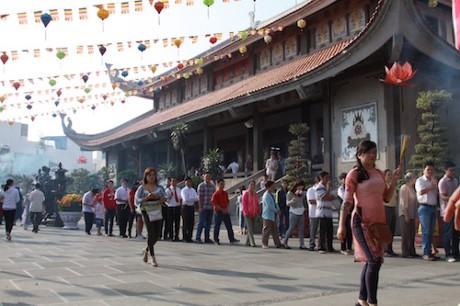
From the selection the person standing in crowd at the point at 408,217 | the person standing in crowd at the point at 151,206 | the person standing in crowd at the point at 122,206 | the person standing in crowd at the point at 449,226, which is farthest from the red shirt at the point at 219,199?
the person standing in crowd at the point at 449,226

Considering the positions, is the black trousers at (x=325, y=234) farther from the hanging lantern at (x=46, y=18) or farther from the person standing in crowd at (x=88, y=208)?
the hanging lantern at (x=46, y=18)

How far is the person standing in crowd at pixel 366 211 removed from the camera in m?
4.00

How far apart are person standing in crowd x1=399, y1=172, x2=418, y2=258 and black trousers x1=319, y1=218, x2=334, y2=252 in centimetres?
139

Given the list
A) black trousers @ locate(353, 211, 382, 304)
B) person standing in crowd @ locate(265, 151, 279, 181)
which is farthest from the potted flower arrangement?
black trousers @ locate(353, 211, 382, 304)

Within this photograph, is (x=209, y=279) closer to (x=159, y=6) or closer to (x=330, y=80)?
(x=159, y=6)

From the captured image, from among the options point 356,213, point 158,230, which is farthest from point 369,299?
point 158,230

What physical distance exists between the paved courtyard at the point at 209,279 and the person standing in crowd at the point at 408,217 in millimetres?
458

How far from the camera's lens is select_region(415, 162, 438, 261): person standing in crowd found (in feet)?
26.2

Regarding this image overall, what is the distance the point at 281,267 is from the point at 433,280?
2087 mm

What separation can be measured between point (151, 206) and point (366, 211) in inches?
155

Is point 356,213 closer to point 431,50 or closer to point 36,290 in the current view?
point 36,290

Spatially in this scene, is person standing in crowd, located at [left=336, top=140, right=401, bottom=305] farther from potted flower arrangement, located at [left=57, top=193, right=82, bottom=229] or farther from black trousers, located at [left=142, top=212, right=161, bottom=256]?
potted flower arrangement, located at [left=57, top=193, right=82, bottom=229]

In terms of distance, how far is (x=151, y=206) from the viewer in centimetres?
720

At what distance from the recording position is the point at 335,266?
7.12m
